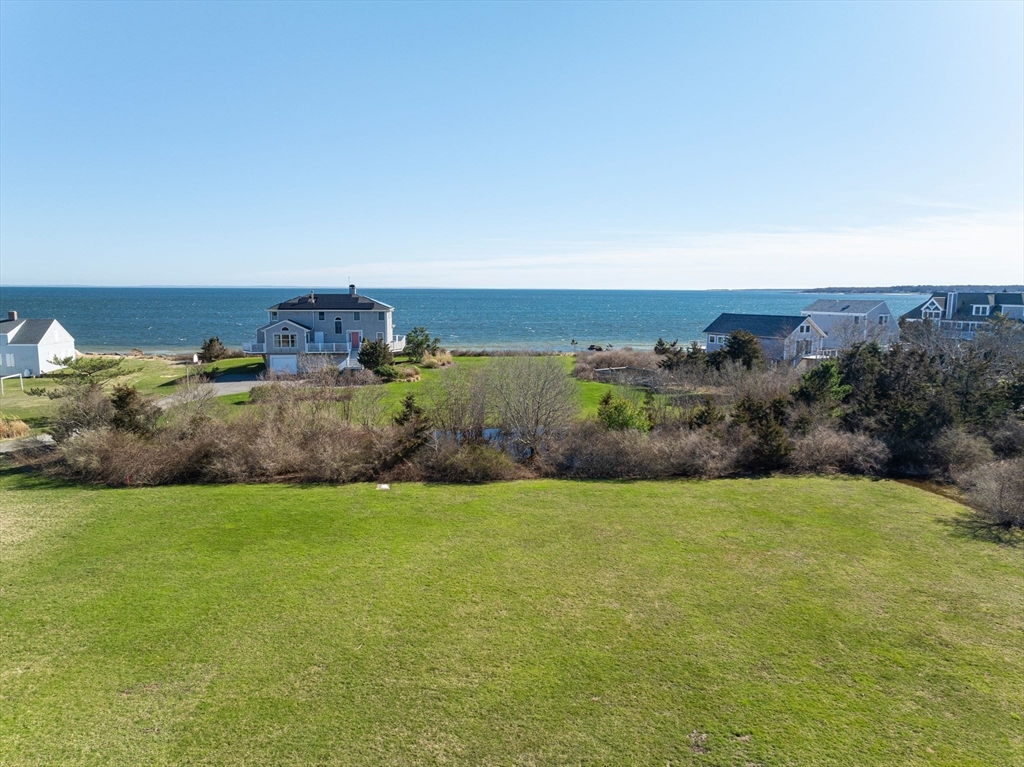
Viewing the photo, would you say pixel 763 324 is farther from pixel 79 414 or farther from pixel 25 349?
pixel 25 349

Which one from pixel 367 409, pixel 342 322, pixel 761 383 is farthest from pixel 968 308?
pixel 367 409

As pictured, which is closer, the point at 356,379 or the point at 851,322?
the point at 356,379

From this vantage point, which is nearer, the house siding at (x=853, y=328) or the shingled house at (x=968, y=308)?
the house siding at (x=853, y=328)

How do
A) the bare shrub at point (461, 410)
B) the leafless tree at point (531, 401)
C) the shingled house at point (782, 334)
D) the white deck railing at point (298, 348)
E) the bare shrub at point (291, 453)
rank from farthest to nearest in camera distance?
the white deck railing at point (298, 348), the shingled house at point (782, 334), the leafless tree at point (531, 401), the bare shrub at point (461, 410), the bare shrub at point (291, 453)

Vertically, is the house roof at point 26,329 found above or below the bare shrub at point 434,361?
above

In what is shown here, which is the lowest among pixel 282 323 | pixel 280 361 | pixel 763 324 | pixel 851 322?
pixel 280 361

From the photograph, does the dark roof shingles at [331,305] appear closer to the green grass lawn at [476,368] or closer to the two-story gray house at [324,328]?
the two-story gray house at [324,328]

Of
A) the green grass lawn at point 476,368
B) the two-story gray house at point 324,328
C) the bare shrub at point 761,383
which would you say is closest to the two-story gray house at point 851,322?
the bare shrub at point 761,383
